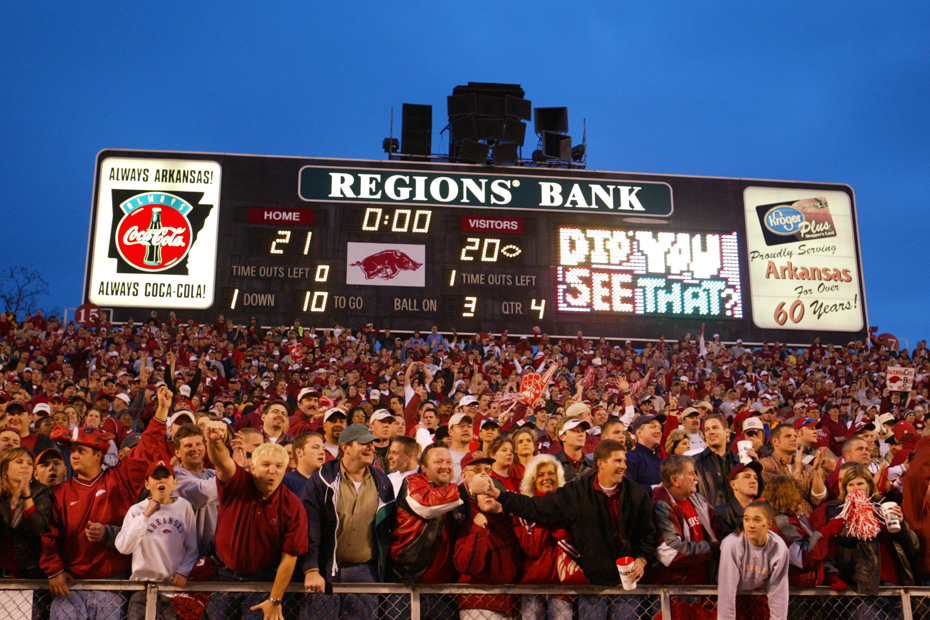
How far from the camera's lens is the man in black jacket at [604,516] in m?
5.29

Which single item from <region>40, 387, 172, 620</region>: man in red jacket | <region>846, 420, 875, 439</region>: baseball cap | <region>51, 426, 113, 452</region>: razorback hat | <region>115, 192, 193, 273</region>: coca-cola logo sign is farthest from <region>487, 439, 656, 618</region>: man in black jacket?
<region>115, 192, 193, 273</region>: coca-cola logo sign

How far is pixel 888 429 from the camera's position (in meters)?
10.2

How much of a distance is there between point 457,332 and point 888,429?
10068mm

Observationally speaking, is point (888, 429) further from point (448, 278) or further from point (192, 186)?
point (192, 186)

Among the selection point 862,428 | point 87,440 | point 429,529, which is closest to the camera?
point 429,529

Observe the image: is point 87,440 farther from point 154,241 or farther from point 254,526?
point 154,241

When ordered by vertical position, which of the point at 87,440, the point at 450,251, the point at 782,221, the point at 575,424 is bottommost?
the point at 87,440

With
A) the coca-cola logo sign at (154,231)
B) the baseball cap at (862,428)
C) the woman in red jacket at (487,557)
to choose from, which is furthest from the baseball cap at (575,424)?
the coca-cola logo sign at (154,231)

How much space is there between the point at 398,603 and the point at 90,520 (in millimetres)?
1906

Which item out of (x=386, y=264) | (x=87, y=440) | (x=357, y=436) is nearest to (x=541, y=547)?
(x=357, y=436)

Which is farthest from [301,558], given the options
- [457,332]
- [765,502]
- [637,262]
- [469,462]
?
[637,262]

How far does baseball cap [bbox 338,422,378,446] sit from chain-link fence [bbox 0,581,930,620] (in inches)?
32.6

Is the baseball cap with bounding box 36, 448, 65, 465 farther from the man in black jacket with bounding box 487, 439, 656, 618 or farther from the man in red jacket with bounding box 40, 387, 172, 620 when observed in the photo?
the man in black jacket with bounding box 487, 439, 656, 618

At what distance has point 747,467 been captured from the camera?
5922 millimetres
